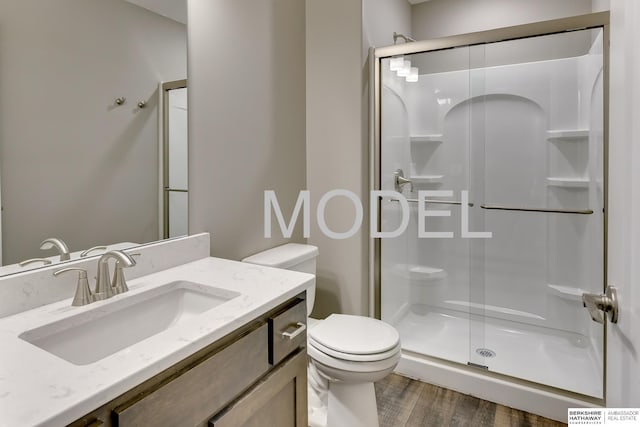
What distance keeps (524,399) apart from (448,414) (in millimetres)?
402

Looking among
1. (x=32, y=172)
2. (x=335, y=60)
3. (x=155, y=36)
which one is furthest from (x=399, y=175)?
(x=32, y=172)

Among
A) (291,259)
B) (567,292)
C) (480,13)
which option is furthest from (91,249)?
(480,13)

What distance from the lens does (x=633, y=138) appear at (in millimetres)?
598

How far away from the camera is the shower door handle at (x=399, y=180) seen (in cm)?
250

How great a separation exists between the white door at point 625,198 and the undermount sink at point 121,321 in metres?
0.90

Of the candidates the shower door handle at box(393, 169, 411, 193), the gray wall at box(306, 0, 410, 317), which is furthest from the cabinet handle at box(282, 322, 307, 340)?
the shower door handle at box(393, 169, 411, 193)

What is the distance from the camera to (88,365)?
71 centimetres

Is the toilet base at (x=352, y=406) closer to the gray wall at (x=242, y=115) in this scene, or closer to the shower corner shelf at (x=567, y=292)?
the gray wall at (x=242, y=115)

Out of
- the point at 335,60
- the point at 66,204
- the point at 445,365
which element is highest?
the point at 335,60

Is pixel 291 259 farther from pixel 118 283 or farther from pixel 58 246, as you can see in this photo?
pixel 58 246

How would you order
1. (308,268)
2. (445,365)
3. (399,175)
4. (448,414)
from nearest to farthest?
(448,414) → (308,268) → (445,365) → (399,175)

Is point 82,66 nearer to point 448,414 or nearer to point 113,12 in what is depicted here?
point 113,12

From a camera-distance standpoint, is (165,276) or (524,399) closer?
(165,276)

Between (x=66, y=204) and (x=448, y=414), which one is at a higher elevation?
(x=66, y=204)
